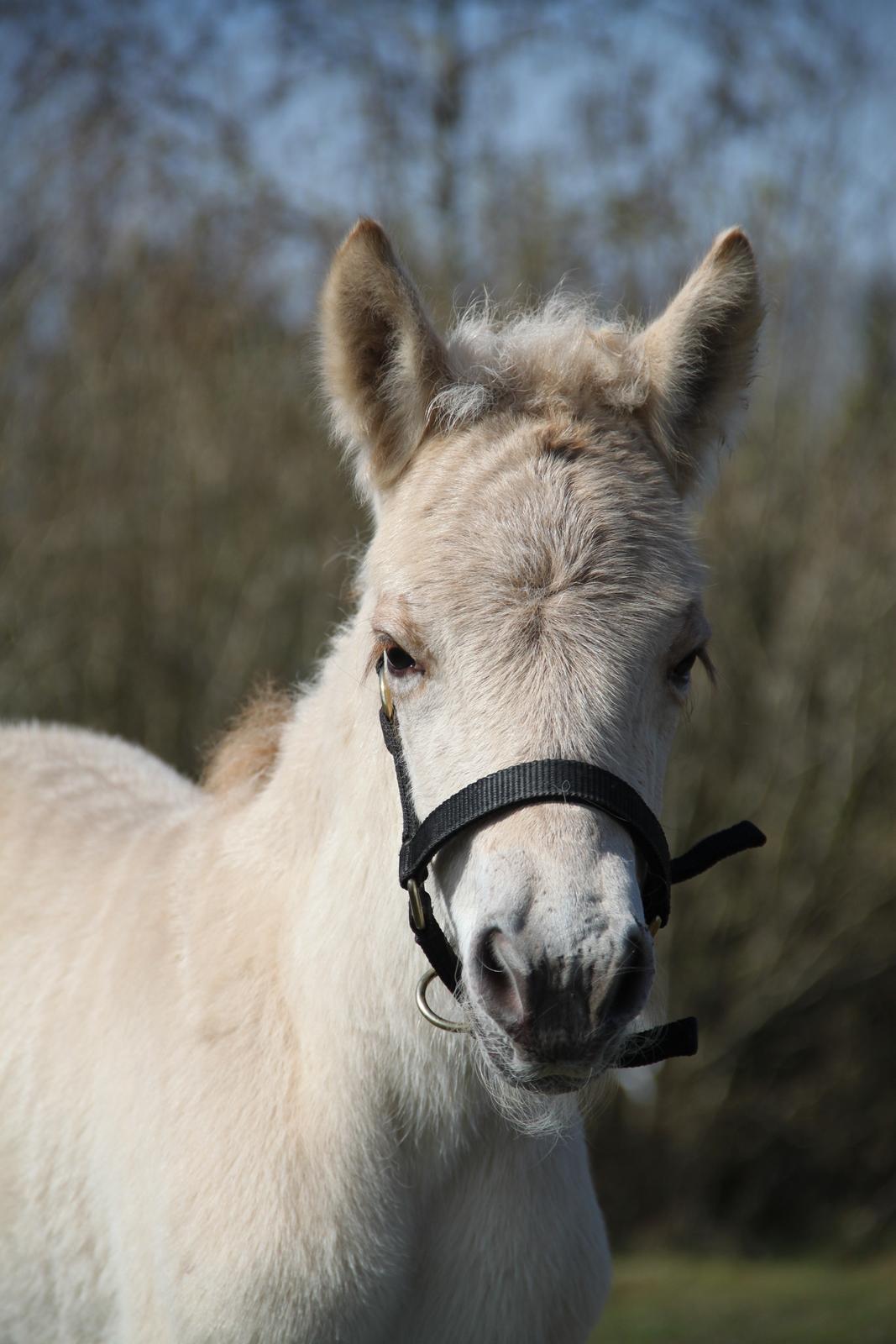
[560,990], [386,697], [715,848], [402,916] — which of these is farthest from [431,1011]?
[715,848]

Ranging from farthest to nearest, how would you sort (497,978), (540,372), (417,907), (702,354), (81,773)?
1. (81,773)
2. (702,354)
3. (540,372)
4. (417,907)
5. (497,978)

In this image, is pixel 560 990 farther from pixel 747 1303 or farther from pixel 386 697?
pixel 747 1303

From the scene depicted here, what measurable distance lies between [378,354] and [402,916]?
1.10m

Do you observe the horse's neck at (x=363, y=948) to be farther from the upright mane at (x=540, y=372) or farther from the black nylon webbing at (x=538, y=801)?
the upright mane at (x=540, y=372)

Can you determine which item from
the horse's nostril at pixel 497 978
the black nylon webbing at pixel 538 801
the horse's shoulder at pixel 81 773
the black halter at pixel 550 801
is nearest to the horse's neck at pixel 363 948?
the black halter at pixel 550 801

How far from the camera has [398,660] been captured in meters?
2.12

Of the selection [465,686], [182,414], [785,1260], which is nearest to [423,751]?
[465,686]

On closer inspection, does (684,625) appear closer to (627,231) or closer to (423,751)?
(423,751)

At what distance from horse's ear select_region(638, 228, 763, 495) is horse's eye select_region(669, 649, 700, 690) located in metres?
0.45

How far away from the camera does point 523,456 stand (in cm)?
219

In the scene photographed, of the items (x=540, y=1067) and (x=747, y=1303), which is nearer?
(x=540, y=1067)

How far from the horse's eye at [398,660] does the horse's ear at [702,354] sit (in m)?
0.71

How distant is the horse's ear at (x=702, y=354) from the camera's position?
2400mm

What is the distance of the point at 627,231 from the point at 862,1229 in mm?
7730
